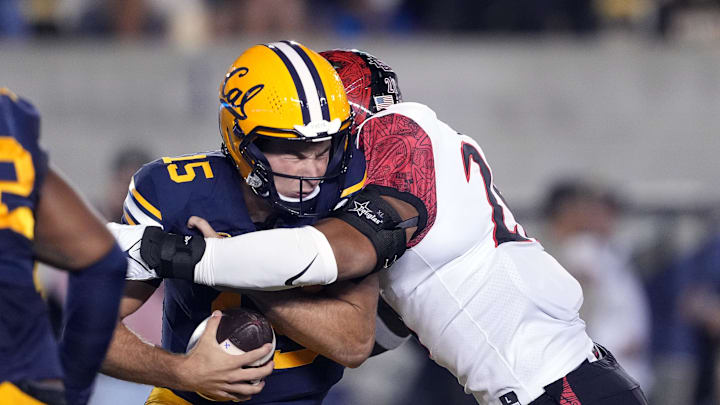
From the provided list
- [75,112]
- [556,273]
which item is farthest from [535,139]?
[556,273]

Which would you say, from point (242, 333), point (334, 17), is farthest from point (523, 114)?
point (242, 333)

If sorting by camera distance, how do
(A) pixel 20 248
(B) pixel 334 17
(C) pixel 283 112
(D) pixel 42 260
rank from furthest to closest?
(B) pixel 334 17, (C) pixel 283 112, (D) pixel 42 260, (A) pixel 20 248

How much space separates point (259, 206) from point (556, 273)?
1021 millimetres

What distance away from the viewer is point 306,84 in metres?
3.41

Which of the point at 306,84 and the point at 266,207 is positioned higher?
the point at 306,84

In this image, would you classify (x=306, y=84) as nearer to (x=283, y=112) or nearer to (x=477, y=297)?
(x=283, y=112)

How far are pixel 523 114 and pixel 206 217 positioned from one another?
471 centimetres

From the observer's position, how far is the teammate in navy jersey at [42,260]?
2.48m

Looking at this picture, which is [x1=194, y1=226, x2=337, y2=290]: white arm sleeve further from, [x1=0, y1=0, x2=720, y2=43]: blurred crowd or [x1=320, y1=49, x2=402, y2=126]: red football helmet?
[x1=0, y1=0, x2=720, y2=43]: blurred crowd

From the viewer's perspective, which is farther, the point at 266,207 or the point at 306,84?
the point at 266,207

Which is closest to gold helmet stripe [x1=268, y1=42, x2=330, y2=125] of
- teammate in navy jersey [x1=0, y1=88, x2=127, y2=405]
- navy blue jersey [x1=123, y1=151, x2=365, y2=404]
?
navy blue jersey [x1=123, y1=151, x2=365, y2=404]

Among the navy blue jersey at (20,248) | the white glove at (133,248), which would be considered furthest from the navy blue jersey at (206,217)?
the navy blue jersey at (20,248)

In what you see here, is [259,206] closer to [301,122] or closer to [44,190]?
[301,122]

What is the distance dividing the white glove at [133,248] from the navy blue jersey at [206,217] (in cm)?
12
